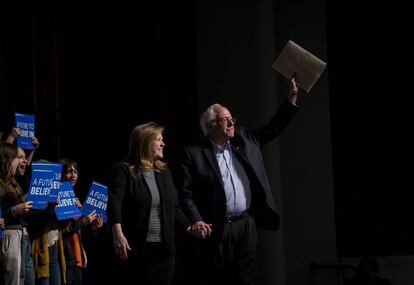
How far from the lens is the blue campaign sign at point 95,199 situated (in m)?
6.38

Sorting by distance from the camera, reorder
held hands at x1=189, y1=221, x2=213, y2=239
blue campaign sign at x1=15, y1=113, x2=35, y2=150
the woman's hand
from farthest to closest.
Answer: blue campaign sign at x1=15, y1=113, x2=35, y2=150, held hands at x1=189, y1=221, x2=213, y2=239, the woman's hand

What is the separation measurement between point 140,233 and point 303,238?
136 inches

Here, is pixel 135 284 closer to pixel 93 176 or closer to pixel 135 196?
pixel 135 196

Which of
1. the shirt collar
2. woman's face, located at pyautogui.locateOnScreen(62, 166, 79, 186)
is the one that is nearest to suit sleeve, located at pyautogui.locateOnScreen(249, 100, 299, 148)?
the shirt collar

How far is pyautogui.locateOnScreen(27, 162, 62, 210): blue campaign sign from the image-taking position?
5.62m

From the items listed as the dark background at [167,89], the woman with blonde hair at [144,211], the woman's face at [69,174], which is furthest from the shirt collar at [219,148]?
the dark background at [167,89]

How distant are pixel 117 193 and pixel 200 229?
572 millimetres

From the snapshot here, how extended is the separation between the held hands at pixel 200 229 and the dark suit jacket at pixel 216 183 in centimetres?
8

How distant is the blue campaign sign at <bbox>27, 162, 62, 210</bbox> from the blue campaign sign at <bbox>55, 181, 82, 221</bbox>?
0.68 feet

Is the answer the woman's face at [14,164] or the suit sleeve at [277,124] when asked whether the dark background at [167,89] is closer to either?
the woman's face at [14,164]

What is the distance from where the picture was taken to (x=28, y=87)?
7.32 meters

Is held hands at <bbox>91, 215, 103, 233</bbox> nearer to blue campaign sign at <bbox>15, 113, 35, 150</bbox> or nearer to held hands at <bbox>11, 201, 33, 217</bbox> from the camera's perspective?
blue campaign sign at <bbox>15, 113, 35, 150</bbox>

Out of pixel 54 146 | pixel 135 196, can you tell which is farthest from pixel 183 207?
pixel 54 146

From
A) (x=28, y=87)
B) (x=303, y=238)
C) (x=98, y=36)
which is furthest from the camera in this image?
(x=303, y=238)
